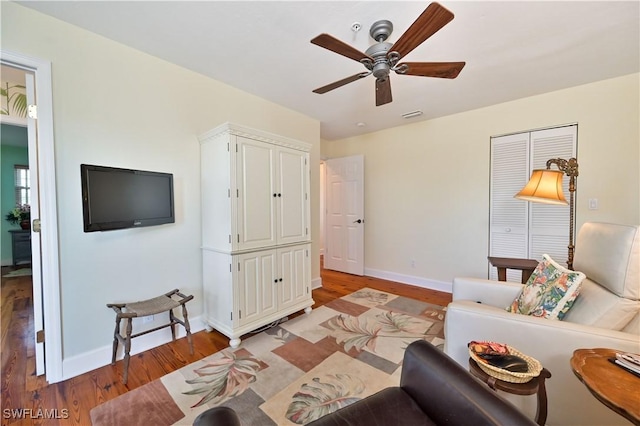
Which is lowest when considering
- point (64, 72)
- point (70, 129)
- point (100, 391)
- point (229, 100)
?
point (100, 391)

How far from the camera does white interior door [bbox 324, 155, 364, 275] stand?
14.8 ft

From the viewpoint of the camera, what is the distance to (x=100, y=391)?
172 centimetres

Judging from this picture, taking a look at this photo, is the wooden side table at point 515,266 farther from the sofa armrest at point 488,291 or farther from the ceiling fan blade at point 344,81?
the ceiling fan blade at point 344,81

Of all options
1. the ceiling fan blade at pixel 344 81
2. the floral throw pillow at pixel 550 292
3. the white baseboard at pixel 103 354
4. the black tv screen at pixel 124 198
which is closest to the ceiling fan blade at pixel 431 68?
the ceiling fan blade at pixel 344 81

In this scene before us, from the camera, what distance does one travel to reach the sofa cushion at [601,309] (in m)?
1.24

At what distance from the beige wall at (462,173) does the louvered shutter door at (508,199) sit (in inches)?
3.9

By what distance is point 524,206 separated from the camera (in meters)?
3.11

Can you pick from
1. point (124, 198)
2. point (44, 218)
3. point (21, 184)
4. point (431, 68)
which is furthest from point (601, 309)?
point (21, 184)

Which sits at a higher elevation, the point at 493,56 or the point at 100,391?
the point at 493,56

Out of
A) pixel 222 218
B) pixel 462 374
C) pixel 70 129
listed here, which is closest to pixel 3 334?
pixel 70 129

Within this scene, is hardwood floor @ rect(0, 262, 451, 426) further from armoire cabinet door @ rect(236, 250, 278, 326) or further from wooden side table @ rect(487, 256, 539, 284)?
wooden side table @ rect(487, 256, 539, 284)

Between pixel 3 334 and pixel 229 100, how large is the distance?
9.99ft

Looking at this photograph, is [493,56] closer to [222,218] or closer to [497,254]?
[497,254]

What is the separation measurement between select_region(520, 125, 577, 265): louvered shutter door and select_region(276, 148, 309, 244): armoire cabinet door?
2.72 meters
